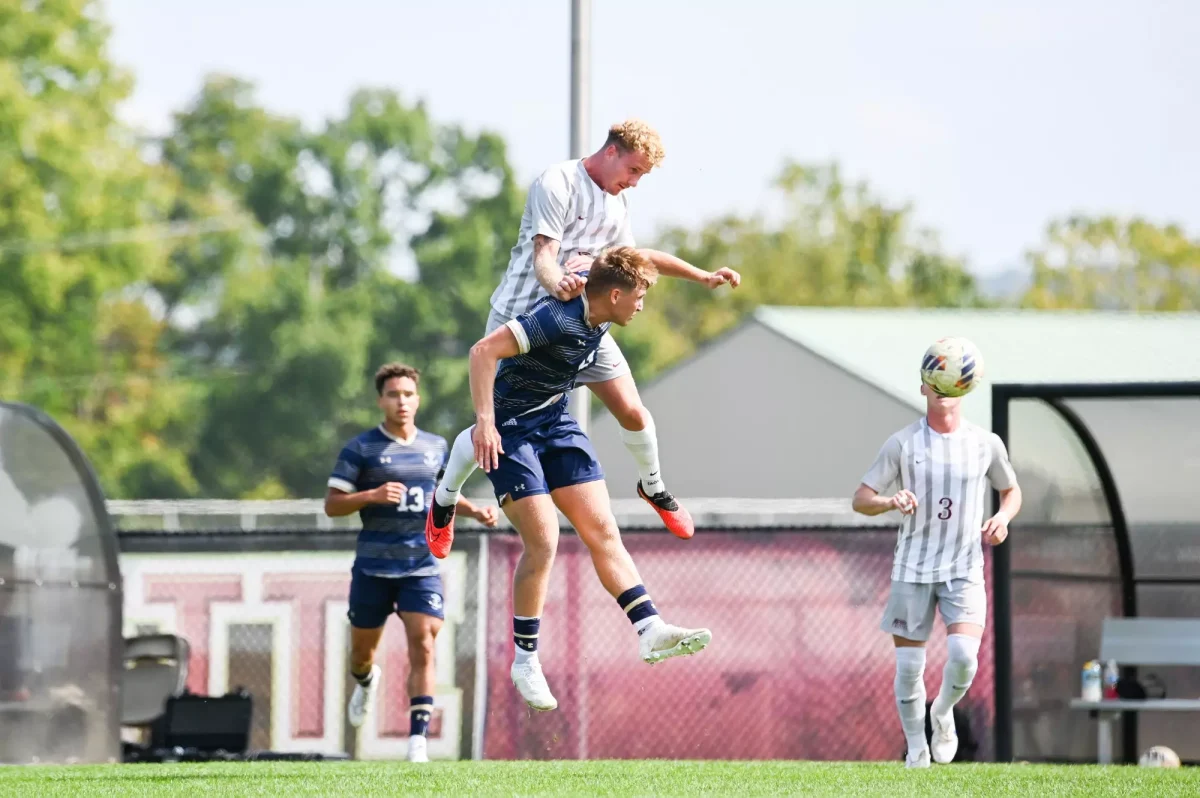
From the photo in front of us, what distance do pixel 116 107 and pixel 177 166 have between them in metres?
23.8

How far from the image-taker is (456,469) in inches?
361

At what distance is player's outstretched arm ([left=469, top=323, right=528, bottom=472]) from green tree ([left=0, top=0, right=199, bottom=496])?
3779 cm

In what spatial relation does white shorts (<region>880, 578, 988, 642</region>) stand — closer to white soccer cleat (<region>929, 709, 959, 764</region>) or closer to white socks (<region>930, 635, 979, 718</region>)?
white socks (<region>930, 635, 979, 718</region>)

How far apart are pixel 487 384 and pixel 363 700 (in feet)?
16.2

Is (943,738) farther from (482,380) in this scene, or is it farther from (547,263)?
(482,380)

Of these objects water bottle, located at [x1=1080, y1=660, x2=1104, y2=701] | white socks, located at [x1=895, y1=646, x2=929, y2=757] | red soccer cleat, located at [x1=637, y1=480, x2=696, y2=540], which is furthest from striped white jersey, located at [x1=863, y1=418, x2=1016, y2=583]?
water bottle, located at [x1=1080, y1=660, x2=1104, y2=701]

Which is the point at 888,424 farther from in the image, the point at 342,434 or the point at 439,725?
the point at 342,434

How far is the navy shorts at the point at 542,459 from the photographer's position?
9000mm

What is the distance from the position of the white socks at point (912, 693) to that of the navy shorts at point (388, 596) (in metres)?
2.88

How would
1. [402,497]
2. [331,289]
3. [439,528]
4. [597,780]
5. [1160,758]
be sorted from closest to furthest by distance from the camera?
[597,780], [439,528], [402,497], [1160,758], [331,289]

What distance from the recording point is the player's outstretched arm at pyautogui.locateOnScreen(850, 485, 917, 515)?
10582 millimetres

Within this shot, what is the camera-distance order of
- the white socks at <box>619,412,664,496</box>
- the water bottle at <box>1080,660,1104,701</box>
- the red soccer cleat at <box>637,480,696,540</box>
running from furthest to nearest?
1. the water bottle at <box>1080,660,1104,701</box>
2. the red soccer cleat at <box>637,480,696,540</box>
3. the white socks at <box>619,412,664,496</box>

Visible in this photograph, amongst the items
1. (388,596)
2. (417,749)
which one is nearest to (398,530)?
(388,596)

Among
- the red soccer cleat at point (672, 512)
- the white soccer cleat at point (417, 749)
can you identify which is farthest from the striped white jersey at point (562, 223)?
the white soccer cleat at point (417, 749)
